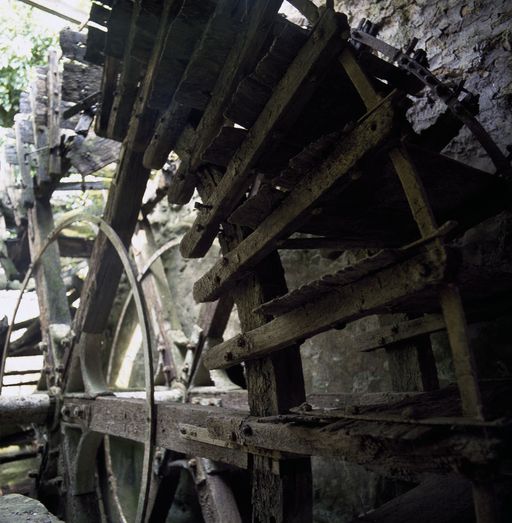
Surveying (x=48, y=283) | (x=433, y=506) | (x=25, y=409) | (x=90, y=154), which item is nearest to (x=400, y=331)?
(x=433, y=506)

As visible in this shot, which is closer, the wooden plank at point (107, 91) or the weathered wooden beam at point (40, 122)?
the wooden plank at point (107, 91)

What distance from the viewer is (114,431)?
3.51m

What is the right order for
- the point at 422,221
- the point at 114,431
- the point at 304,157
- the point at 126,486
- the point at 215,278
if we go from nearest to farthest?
the point at 422,221 → the point at 304,157 → the point at 215,278 → the point at 114,431 → the point at 126,486

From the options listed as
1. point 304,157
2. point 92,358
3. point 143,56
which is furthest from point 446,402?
point 92,358

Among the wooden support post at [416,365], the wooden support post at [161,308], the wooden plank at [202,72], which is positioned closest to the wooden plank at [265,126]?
the wooden plank at [202,72]

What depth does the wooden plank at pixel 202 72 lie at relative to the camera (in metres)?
1.95

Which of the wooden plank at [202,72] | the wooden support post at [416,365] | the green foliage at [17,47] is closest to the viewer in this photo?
the wooden plank at [202,72]

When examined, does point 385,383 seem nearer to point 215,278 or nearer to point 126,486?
point 215,278

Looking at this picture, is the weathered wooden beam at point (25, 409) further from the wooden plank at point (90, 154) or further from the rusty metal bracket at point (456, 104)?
the rusty metal bracket at point (456, 104)

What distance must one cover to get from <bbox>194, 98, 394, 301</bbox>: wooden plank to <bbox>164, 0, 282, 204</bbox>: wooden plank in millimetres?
557

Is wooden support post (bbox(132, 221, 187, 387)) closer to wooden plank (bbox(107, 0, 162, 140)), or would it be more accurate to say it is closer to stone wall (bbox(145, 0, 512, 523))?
stone wall (bbox(145, 0, 512, 523))

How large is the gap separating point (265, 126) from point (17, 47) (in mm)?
8238

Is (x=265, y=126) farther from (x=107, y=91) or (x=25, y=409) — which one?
(x=25, y=409)

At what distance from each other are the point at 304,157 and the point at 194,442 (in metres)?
1.65
